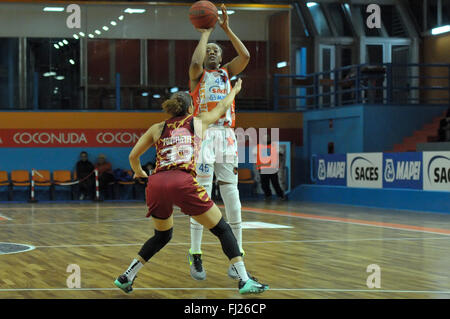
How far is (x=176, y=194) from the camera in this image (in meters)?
5.79

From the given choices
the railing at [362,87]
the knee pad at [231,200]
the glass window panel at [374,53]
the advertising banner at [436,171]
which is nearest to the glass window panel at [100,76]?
the railing at [362,87]

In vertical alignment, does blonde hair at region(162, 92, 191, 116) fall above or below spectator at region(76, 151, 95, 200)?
above

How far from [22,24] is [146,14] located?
151 inches

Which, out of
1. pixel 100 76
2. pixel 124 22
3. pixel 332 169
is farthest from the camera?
pixel 124 22

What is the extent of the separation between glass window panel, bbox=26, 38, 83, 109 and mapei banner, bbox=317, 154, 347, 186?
23.7 feet

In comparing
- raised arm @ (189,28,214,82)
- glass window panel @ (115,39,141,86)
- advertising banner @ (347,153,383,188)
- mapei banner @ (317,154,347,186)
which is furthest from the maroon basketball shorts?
glass window panel @ (115,39,141,86)

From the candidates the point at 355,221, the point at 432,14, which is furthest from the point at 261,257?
the point at 432,14

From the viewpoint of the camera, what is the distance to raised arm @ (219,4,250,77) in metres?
6.97

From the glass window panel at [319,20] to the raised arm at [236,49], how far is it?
20904 mm

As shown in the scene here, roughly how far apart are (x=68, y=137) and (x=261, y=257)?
49.2 feet

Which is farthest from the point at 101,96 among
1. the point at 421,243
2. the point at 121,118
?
the point at 421,243

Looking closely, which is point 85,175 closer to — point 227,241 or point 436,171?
point 436,171

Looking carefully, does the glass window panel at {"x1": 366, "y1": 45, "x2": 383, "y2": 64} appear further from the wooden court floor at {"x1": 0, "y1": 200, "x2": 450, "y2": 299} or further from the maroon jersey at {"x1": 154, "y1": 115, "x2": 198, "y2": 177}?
the maroon jersey at {"x1": 154, "y1": 115, "x2": 198, "y2": 177}

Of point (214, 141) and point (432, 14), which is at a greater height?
point (432, 14)
